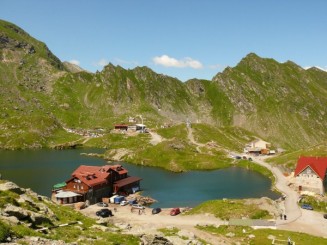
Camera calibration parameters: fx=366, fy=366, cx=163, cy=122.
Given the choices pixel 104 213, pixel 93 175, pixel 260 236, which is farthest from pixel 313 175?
pixel 104 213

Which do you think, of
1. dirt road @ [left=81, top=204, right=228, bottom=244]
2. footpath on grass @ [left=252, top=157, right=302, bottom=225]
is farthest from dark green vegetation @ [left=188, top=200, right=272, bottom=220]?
footpath on grass @ [left=252, top=157, right=302, bottom=225]

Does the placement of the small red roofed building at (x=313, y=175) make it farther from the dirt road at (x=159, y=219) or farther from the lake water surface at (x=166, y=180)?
the dirt road at (x=159, y=219)

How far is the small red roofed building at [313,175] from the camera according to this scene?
405 feet

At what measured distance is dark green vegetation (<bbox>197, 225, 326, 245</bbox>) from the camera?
2479 inches

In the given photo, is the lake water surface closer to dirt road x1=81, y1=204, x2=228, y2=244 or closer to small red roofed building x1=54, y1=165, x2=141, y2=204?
small red roofed building x1=54, y1=165, x2=141, y2=204

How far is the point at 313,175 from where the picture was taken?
409ft

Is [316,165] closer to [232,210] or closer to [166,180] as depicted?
[232,210]

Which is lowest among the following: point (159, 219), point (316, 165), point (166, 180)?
point (159, 219)

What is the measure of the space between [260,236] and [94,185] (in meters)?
56.7

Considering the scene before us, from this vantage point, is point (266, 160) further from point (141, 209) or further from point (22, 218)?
point (22, 218)

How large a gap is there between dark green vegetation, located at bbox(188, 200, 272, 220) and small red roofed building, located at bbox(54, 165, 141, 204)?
31.8 metres

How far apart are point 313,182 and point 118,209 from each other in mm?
68699

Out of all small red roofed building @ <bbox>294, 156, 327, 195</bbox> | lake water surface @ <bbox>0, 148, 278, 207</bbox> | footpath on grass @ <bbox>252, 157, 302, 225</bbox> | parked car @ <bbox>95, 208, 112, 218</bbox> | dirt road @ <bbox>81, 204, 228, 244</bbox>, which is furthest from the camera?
small red roofed building @ <bbox>294, 156, 327, 195</bbox>

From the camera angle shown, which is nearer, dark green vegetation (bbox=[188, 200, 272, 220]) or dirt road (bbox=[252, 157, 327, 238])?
dirt road (bbox=[252, 157, 327, 238])
